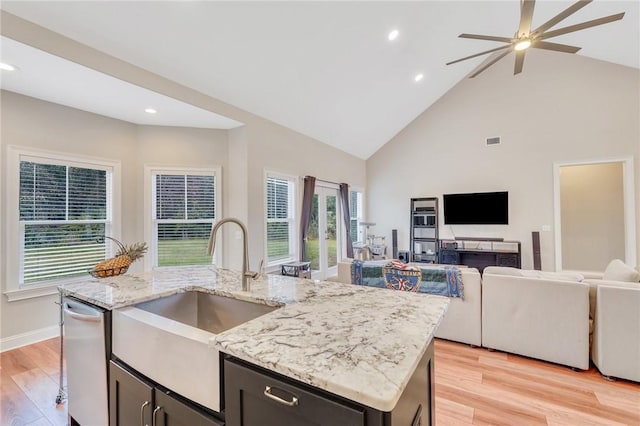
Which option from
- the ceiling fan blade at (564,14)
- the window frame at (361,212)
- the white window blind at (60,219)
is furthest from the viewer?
the window frame at (361,212)

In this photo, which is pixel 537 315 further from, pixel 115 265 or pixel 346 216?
pixel 346 216

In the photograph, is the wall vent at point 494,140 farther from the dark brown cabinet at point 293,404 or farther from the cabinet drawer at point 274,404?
the cabinet drawer at point 274,404

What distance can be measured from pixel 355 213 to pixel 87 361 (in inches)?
239

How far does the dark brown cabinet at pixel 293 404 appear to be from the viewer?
0.71 meters

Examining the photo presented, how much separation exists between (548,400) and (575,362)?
2.23 feet

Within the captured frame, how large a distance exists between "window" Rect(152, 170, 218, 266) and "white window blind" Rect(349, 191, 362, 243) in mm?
3433

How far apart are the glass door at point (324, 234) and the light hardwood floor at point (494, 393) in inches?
122

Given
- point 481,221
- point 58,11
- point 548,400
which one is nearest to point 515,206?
point 481,221

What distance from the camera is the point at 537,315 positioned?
269 cm

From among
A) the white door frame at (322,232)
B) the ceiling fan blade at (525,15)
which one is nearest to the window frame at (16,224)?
the white door frame at (322,232)

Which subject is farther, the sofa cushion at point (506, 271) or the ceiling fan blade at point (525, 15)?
the sofa cushion at point (506, 271)

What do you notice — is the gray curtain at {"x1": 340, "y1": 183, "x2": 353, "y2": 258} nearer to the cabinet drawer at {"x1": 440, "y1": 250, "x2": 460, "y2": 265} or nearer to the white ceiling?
the white ceiling

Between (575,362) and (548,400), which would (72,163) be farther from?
(575,362)

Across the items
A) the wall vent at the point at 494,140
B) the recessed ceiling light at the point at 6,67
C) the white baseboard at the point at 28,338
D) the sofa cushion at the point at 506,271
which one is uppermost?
the wall vent at the point at 494,140
